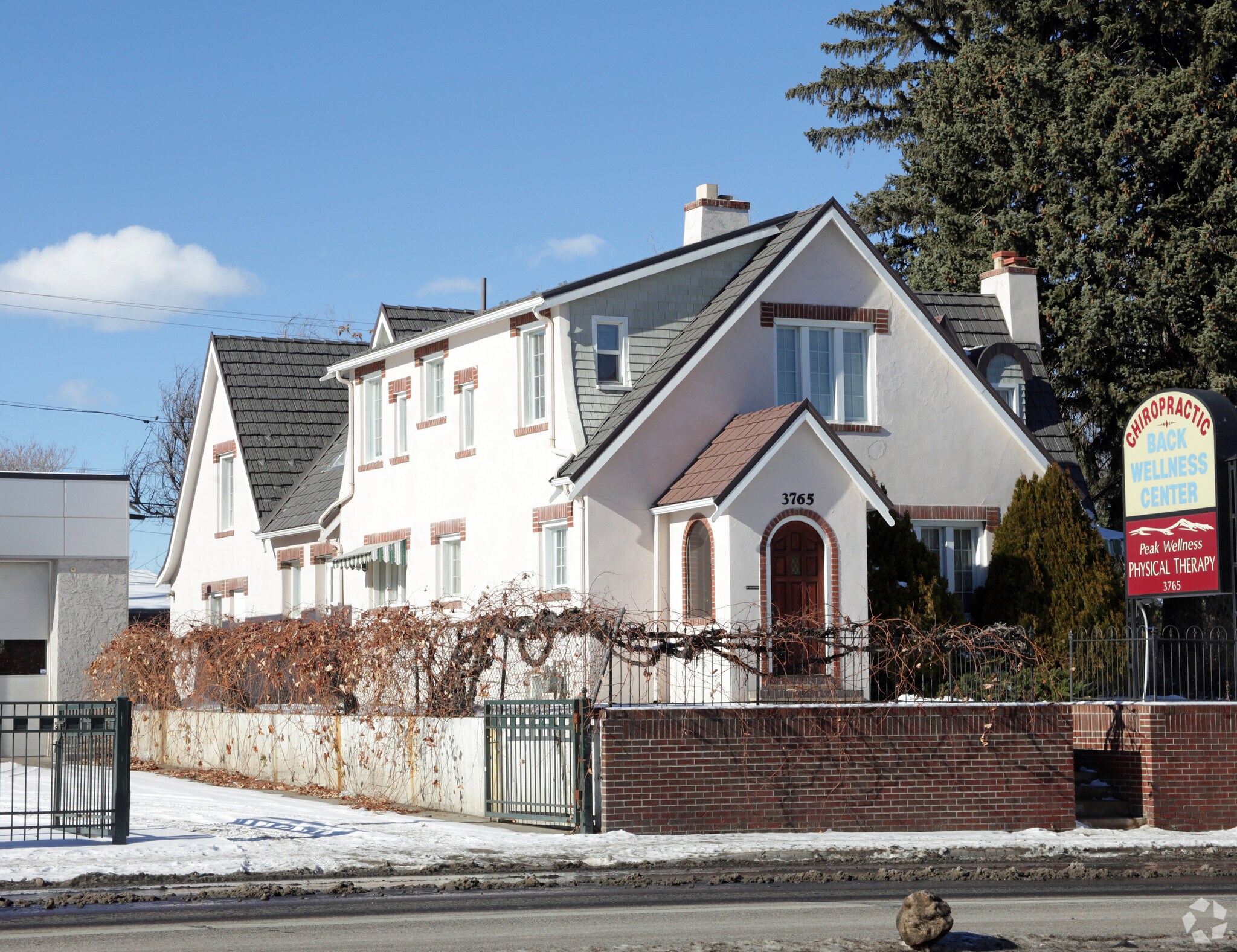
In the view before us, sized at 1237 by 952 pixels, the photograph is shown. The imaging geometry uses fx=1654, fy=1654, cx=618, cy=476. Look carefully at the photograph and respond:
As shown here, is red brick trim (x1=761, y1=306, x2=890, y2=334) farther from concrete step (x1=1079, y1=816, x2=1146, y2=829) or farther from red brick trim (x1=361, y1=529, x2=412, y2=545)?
concrete step (x1=1079, y1=816, x2=1146, y2=829)

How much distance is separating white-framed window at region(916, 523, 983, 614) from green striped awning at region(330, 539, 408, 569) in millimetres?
9320

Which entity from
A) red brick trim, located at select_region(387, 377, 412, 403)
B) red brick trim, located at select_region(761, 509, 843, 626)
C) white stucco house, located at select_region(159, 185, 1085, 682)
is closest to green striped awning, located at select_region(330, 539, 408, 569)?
white stucco house, located at select_region(159, 185, 1085, 682)

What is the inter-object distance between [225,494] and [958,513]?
17.7m

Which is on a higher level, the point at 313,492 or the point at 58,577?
the point at 313,492

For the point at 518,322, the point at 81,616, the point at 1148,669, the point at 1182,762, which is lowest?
the point at 1182,762

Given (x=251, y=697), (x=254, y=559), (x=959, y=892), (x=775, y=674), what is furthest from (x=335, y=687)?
(x=254, y=559)

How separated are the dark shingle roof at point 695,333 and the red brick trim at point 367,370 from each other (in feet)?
22.5

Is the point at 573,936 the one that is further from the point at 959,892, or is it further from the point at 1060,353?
the point at 1060,353

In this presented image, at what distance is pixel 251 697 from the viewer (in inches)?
930

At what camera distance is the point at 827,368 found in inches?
1084

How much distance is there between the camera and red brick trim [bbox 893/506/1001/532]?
2748 cm

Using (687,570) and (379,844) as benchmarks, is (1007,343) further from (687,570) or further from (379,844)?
(379,844)

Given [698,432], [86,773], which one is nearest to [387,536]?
[698,432]

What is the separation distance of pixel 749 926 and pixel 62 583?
2050 cm
